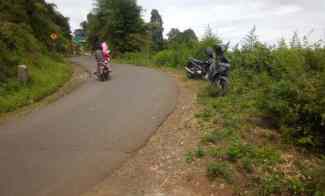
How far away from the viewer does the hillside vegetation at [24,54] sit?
11.4 meters

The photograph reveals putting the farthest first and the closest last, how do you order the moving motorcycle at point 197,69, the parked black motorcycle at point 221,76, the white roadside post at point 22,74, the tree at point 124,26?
the tree at point 124,26
the moving motorcycle at point 197,69
the white roadside post at point 22,74
the parked black motorcycle at point 221,76

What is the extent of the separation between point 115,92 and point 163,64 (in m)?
12.8

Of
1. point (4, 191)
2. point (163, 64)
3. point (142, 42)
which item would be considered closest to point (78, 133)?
point (4, 191)

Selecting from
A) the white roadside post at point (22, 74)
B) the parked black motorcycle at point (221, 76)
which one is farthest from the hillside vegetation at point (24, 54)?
the parked black motorcycle at point (221, 76)

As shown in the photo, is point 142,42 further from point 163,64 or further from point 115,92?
point 115,92

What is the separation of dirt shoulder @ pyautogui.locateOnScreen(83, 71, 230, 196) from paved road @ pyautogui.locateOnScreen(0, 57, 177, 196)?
22 cm

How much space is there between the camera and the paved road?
16.1ft

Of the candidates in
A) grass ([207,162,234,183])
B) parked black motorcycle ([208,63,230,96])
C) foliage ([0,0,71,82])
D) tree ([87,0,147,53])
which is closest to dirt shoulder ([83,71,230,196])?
grass ([207,162,234,183])

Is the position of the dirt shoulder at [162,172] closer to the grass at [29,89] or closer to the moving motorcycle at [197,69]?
the grass at [29,89]

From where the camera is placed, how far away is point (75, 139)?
6.72 m

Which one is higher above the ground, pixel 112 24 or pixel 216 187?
pixel 112 24

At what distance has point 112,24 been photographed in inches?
1567

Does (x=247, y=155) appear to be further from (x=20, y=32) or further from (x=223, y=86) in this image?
(x=20, y=32)

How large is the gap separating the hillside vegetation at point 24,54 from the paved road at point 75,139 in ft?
4.88
